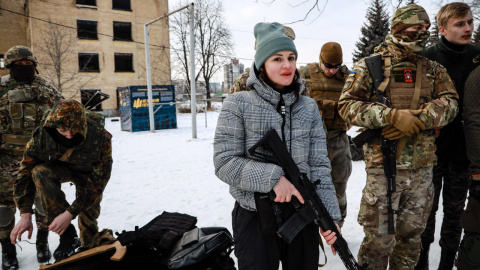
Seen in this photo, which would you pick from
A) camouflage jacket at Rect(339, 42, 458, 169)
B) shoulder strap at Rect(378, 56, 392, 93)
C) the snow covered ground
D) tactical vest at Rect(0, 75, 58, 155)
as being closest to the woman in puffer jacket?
camouflage jacket at Rect(339, 42, 458, 169)

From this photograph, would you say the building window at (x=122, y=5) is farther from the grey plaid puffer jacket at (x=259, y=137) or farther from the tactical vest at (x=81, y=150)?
the grey plaid puffer jacket at (x=259, y=137)

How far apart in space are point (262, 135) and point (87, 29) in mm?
26790

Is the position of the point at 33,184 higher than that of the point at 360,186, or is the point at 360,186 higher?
the point at 33,184

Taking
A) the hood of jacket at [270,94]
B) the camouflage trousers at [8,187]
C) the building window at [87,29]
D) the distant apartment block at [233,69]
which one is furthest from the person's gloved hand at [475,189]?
the distant apartment block at [233,69]

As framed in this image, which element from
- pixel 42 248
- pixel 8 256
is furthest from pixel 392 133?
pixel 8 256

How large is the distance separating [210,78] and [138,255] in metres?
30.8

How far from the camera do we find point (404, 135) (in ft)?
6.53

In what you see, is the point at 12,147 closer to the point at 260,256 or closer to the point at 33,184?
the point at 33,184

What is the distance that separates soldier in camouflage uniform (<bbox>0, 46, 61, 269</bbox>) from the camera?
2.81 metres

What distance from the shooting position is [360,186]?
4.86m

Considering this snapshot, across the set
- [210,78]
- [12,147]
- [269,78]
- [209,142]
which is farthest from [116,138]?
[210,78]

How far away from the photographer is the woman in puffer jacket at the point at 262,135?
58.2 inches

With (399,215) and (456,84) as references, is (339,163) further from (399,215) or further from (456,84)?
(456,84)

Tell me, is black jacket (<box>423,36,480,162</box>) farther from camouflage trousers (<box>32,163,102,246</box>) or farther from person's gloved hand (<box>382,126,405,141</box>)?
camouflage trousers (<box>32,163,102,246</box>)
